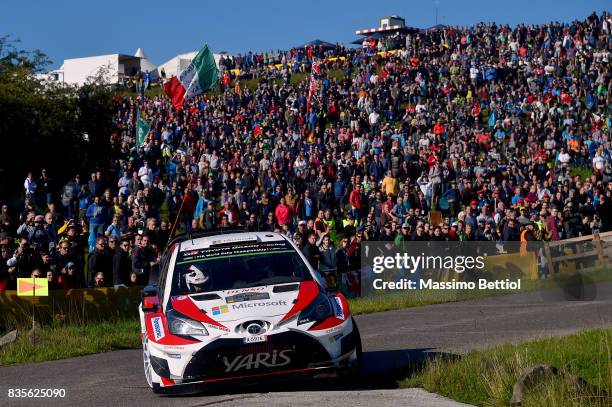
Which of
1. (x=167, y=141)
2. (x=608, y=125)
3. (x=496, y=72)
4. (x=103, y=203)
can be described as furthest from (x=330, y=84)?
(x=103, y=203)

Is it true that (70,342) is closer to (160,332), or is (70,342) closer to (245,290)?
(160,332)

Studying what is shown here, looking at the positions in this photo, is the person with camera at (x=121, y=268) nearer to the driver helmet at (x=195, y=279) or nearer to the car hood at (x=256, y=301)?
the driver helmet at (x=195, y=279)

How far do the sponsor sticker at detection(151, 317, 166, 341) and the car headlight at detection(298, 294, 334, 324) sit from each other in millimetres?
1335

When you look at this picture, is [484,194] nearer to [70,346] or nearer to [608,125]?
[608,125]

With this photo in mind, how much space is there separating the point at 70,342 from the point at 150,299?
4448 millimetres

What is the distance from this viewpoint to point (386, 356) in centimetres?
1220

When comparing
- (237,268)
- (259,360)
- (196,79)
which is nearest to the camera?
(259,360)

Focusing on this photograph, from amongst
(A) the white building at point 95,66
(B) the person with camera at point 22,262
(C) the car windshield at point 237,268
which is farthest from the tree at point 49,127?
(A) the white building at point 95,66

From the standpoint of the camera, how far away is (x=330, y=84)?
44.0m

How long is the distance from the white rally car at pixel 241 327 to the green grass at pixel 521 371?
2.95 feet

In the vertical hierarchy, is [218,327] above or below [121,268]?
below

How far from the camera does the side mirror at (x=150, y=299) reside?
10312mm

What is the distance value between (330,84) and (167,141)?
33.5ft

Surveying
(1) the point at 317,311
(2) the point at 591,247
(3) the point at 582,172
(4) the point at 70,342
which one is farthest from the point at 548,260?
(3) the point at 582,172
